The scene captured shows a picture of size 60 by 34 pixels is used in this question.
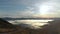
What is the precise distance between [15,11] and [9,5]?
0.23ft

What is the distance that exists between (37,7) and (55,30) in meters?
0.23

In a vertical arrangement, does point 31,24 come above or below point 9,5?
below

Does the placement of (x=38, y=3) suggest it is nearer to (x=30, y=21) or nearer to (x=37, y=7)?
(x=37, y=7)

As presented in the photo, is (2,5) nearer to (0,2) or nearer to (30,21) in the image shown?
(0,2)

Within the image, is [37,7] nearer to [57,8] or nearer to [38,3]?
[38,3]

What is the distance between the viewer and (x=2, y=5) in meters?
0.95

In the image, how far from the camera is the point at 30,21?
92 centimetres

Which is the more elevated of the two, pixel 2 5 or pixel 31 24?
pixel 2 5

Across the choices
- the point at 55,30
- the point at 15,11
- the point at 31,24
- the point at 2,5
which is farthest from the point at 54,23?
the point at 2,5

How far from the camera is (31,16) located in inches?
37.0

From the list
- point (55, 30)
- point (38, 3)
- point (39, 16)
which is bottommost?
point (55, 30)

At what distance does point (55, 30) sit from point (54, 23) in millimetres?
56

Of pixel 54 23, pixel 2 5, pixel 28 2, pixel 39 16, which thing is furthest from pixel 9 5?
pixel 54 23

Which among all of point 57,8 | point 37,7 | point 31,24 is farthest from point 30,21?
point 57,8
